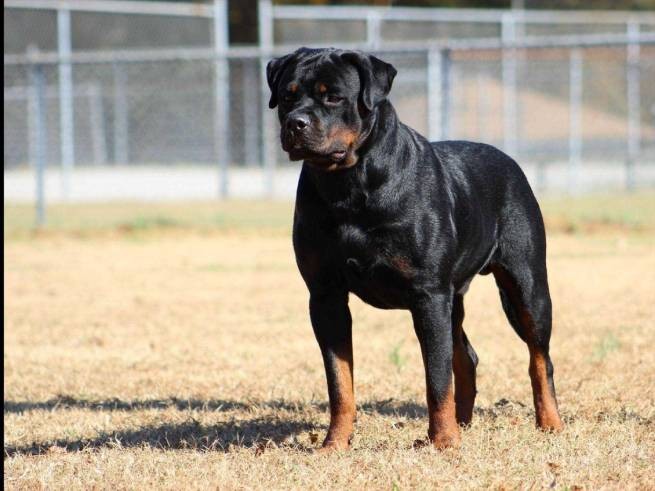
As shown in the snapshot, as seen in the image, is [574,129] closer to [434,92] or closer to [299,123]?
[434,92]

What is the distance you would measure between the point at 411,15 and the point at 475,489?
56.8ft

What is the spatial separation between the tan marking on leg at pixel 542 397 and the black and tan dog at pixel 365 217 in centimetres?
55

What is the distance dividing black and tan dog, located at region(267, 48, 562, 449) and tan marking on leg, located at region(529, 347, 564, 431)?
55 centimetres

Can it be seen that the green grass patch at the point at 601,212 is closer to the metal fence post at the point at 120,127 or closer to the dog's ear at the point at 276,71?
the metal fence post at the point at 120,127

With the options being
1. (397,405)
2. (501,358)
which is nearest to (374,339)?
(501,358)

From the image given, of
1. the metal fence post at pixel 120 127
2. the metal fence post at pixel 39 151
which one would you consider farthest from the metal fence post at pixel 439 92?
the metal fence post at pixel 120 127

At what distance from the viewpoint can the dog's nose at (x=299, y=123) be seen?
396cm

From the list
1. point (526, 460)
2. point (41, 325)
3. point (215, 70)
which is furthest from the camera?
point (215, 70)

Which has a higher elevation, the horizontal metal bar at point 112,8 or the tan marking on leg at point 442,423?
the horizontal metal bar at point 112,8

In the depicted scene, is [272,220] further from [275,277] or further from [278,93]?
[278,93]

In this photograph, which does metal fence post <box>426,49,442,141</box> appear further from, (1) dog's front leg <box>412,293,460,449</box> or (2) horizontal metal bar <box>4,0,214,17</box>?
(1) dog's front leg <box>412,293,460,449</box>

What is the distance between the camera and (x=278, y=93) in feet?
13.9

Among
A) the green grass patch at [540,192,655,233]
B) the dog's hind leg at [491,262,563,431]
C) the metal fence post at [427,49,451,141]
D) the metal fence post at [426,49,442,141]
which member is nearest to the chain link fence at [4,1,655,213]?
the green grass patch at [540,192,655,233]

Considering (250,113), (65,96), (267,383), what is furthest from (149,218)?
(267,383)
